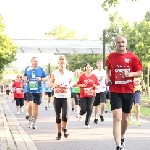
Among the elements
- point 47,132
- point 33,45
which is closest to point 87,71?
point 47,132

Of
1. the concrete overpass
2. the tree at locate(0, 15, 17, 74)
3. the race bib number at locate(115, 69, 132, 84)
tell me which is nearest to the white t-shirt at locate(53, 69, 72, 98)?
the race bib number at locate(115, 69, 132, 84)

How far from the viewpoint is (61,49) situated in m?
83.2

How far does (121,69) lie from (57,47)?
241 feet

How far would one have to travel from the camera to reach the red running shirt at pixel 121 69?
347 inches

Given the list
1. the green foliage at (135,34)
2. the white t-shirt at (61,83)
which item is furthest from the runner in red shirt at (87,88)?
the green foliage at (135,34)

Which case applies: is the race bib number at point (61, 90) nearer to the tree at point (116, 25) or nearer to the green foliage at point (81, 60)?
the tree at point (116, 25)

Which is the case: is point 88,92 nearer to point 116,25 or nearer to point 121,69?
point 121,69

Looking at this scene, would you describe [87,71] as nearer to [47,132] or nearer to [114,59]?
[47,132]

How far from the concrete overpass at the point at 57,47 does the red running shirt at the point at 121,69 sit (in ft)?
227

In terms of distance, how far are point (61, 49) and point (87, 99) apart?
2691 inches

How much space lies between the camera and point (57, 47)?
82.2m

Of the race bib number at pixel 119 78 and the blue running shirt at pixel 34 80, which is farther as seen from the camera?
the blue running shirt at pixel 34 80

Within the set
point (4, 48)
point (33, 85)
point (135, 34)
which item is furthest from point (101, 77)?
point (4, 48)

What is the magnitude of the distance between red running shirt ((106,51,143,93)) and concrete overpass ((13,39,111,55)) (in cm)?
6922
